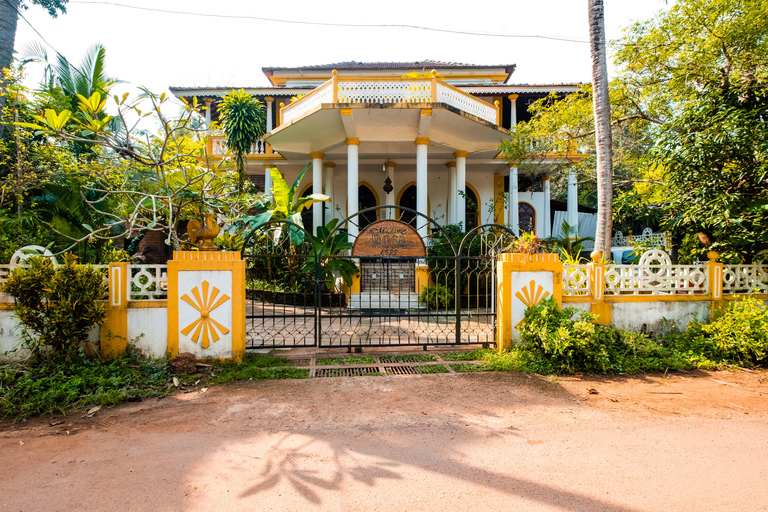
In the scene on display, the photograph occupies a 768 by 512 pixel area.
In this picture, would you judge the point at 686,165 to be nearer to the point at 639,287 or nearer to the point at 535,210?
the point at 639,287

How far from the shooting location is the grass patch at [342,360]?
16.3 ft

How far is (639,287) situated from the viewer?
213 inches

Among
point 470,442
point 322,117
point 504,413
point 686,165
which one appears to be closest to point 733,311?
point 686,165

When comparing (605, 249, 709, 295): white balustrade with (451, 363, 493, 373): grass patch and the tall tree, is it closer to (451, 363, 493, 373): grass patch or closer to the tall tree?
(451, 363, 493, 373): grass patch

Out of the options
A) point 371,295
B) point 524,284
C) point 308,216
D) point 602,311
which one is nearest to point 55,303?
point 371,295

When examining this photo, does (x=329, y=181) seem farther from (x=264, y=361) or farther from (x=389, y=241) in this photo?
(x=264, y=361)

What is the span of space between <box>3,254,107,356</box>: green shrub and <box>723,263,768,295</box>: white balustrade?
8.30 meters

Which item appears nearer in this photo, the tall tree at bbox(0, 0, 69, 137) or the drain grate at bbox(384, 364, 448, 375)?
the drain grate at bbox(384, 364, 448, 375)

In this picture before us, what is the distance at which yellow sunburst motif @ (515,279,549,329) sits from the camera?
5156 millimetres

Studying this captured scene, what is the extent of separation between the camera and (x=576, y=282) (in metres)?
5.32

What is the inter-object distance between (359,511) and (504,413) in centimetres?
185

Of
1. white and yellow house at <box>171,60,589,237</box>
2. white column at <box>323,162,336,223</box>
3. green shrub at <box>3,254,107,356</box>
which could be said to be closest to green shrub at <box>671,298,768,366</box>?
white and yellow house at <box>171,60,589,237</box>

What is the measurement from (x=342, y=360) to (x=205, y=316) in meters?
1.82

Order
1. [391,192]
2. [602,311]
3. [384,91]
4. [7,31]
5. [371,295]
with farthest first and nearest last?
[391,192] < [384,91] < [7,31] < [371,295] < [602,311]
